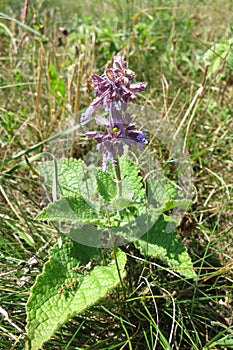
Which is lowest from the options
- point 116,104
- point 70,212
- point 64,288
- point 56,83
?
point 64,288

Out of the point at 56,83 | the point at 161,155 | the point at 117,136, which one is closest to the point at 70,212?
the point at 117,136

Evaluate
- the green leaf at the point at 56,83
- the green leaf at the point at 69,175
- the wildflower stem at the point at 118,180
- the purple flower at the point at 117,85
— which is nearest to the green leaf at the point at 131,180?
the wildflower stem at the point at 118,180

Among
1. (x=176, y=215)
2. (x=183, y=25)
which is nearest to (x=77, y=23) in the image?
(x=183, y=25)

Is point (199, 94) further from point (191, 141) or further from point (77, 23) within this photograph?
point (77, 23)

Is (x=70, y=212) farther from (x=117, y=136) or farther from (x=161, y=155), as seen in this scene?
(x=161, y=155)

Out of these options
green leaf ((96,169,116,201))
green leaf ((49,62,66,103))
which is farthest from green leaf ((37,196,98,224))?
green leaf ((49,62,66,103))

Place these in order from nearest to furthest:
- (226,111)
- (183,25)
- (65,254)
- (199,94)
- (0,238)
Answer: (65,254) → (0,238) → (199,94) → (226,111) → (183,25)
